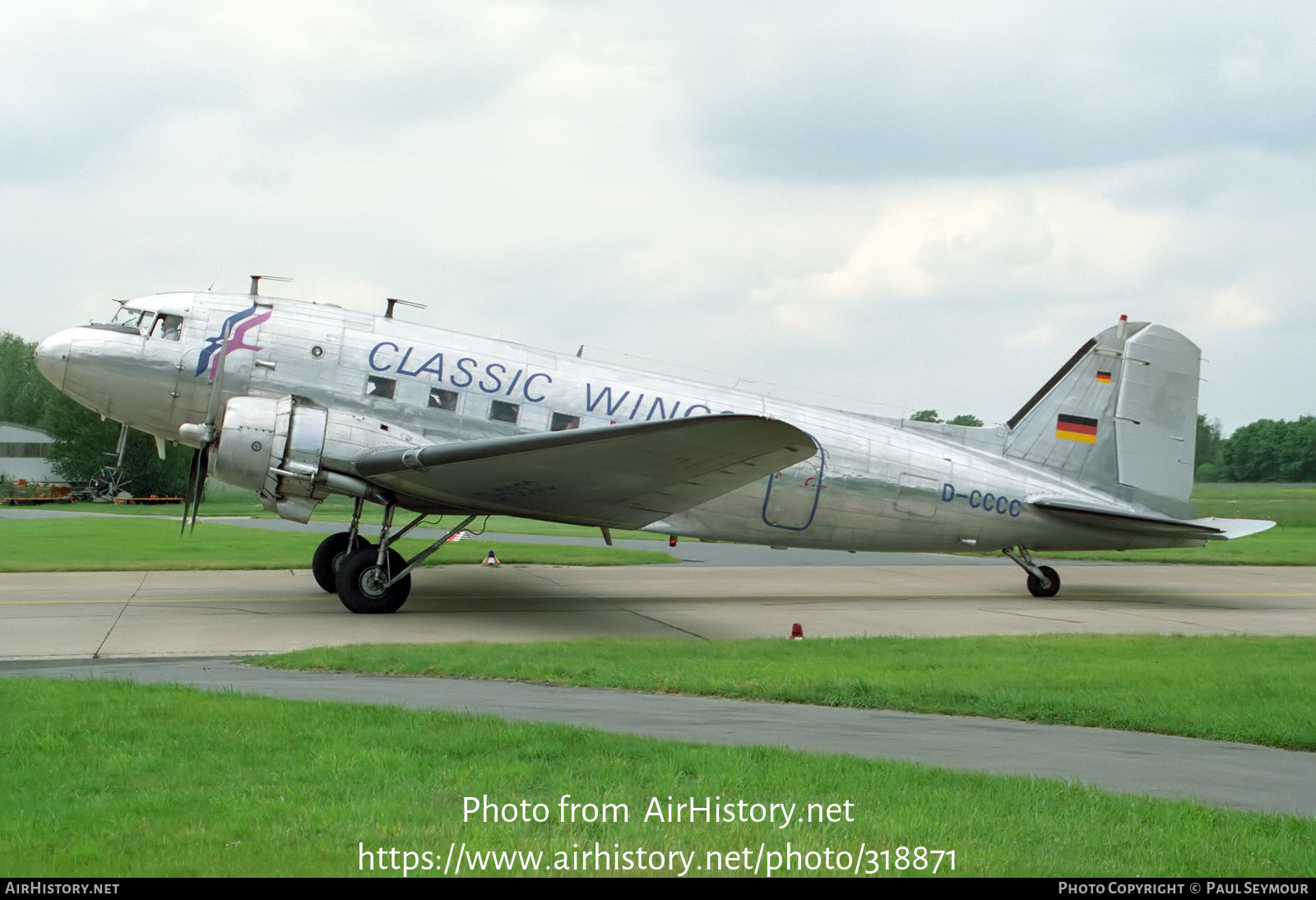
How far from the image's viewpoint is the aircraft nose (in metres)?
16.0

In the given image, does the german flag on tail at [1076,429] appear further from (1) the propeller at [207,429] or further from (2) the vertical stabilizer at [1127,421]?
(1) the propeller at [207,429]

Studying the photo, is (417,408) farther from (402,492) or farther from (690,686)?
(690,686)

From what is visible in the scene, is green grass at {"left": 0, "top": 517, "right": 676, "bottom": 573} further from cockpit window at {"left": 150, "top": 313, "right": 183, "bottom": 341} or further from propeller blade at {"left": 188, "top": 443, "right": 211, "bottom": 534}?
cockpit window at {"left": 150, "top": 313, "right": 183, "bottom": 341}

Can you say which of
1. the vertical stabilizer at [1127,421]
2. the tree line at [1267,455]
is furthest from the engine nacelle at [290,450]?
the tree line at [1267,455]

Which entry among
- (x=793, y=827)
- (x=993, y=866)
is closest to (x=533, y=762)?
(x=793, y=827)

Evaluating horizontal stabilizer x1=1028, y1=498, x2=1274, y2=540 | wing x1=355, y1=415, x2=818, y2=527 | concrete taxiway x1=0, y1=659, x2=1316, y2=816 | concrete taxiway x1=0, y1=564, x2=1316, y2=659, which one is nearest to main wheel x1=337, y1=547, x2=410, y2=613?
concrete taxiway x1=0, y1=564, x2=1316, y2=659

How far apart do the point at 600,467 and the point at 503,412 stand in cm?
281

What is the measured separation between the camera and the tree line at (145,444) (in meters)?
35.2

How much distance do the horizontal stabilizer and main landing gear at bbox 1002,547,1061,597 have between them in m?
0.99

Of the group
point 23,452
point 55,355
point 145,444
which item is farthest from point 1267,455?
point 23,452

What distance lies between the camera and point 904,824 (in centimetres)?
530

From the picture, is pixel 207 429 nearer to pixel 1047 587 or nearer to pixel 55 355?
pixel 55 355

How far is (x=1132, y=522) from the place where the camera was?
19.5 meters

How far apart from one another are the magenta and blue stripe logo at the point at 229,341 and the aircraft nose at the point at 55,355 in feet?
6.65
